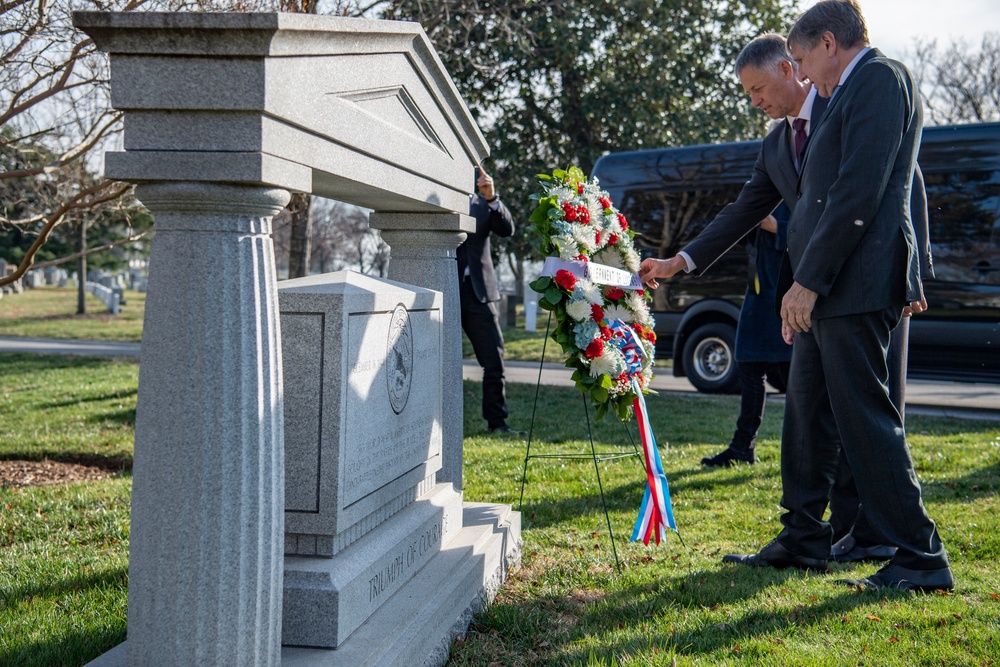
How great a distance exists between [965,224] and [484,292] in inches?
208

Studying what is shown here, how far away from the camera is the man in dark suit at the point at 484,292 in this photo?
7.23 metres

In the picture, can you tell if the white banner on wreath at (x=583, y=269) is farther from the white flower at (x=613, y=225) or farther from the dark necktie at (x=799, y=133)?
the dark necktie at (x=799, y=133)

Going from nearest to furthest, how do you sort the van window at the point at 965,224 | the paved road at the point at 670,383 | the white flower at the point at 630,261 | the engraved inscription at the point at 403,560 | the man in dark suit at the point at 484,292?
the engraved inscription at the point at 403,560, the white flower at the point at 630,261, the man in dark suit at the point at 484,292, the van window at the point at 965,224, the paved road at the point at 670,383

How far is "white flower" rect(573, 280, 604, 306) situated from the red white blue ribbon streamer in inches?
9.6

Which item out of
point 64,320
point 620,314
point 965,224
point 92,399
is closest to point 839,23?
point 620,314

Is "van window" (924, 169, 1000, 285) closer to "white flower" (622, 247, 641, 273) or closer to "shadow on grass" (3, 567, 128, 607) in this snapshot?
"white flower" (622, 247, 641, 273)

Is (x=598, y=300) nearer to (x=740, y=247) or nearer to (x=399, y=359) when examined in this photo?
(x=399, y=359)

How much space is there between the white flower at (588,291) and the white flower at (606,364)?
0.23m

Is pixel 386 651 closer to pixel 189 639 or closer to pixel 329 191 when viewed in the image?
pixel 189 639

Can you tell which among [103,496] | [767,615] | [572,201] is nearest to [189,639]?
[767,615]

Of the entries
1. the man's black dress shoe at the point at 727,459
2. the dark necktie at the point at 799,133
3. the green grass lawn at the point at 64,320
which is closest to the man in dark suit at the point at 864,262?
the dark necktie at the point at 799,133

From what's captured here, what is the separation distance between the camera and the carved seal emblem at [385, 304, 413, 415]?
3416 mm

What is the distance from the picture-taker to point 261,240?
2.35m

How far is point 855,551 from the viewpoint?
4.36 meters
